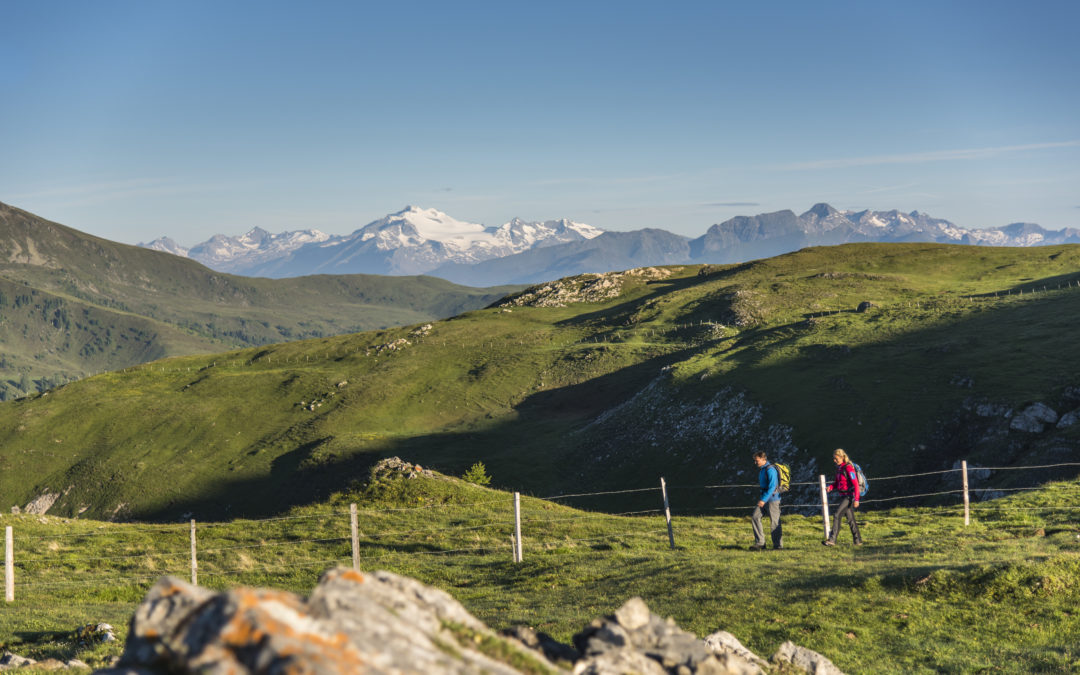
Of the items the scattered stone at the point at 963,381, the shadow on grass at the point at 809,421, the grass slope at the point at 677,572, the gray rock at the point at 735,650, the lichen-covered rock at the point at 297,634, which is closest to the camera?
the lichen-covered rock at the point at 297,634

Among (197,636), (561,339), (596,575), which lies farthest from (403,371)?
(197,636)

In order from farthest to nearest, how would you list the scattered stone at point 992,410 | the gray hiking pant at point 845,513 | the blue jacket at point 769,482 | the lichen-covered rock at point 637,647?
the scattered stone at point 992,410, the gray hiking pant at point 845,513, the blue jacket at point 769,482, the lichen-covered rock at point 637,647

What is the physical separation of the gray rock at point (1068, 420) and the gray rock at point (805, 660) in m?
38.5

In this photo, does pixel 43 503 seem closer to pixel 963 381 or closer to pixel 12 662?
pixel 12 662

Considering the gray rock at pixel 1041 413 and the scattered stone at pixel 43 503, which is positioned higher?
the gray rock at pixel 1041 413

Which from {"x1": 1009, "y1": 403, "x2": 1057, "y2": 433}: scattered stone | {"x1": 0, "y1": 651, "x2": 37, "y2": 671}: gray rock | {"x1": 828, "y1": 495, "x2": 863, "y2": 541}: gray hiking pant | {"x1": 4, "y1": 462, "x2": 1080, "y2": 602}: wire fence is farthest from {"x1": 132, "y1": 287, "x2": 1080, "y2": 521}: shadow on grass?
{"x1": 0, "y1": 651, "x2": 37, "y2": 671}: gray rock

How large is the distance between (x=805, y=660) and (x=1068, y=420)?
133 ft

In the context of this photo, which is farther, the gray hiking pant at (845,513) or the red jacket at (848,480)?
the gray hiking pant at (845,513)

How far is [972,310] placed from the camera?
7794 centimetres

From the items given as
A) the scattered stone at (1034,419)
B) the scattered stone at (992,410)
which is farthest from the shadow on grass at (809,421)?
the scattered stone at (1034,419)

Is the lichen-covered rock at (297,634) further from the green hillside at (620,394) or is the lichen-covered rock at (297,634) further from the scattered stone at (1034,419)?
the scattered stone at (1034,419)

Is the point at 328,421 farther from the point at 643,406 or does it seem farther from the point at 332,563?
the point at 332,563

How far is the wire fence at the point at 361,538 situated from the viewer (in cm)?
3078

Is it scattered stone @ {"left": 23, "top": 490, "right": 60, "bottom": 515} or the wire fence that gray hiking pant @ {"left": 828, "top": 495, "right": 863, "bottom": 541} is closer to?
the wire fence
